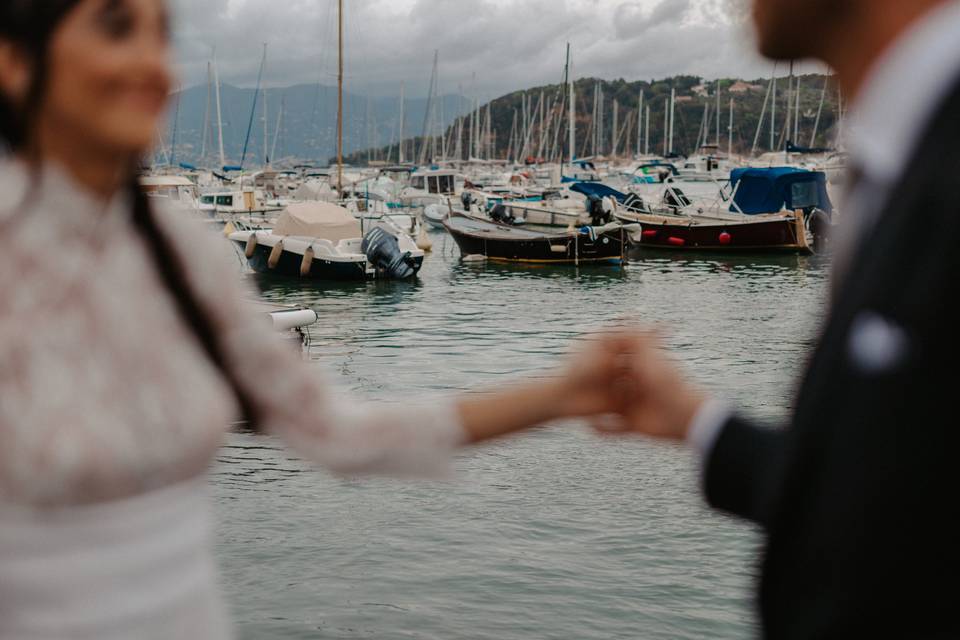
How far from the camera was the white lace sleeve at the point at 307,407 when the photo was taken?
1.35m

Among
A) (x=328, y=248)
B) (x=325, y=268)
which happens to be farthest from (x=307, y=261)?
(x=328, y=248)

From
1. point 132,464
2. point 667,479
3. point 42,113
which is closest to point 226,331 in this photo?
point 132,464

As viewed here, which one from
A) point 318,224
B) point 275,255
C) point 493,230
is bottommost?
point 275,255

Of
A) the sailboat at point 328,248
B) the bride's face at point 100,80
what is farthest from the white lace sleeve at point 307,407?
the sailboat at point 328,248

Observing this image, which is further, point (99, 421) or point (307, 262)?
point (307, 262)

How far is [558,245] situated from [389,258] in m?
Answer: 5.81

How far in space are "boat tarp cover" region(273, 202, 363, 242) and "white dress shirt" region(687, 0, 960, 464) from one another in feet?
95.3

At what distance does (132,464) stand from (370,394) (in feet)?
44.2

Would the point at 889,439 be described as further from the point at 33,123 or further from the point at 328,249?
the point at 328,249

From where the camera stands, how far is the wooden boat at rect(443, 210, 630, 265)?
32281 millimetres

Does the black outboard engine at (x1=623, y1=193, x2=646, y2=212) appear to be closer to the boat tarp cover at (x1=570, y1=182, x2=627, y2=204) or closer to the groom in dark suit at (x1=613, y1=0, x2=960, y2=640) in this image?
the boat tarp cover at (x1=570, y1=182, x2=627, y2=204)

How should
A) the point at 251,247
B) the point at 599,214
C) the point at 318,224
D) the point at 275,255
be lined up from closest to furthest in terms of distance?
the point at 275,255 < the point at 318,224 < the point at 251,247 < the point at 599,214

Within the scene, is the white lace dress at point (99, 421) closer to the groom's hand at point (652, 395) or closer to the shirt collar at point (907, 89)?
the groom's hand at point (652, 395)

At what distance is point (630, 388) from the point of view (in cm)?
156
